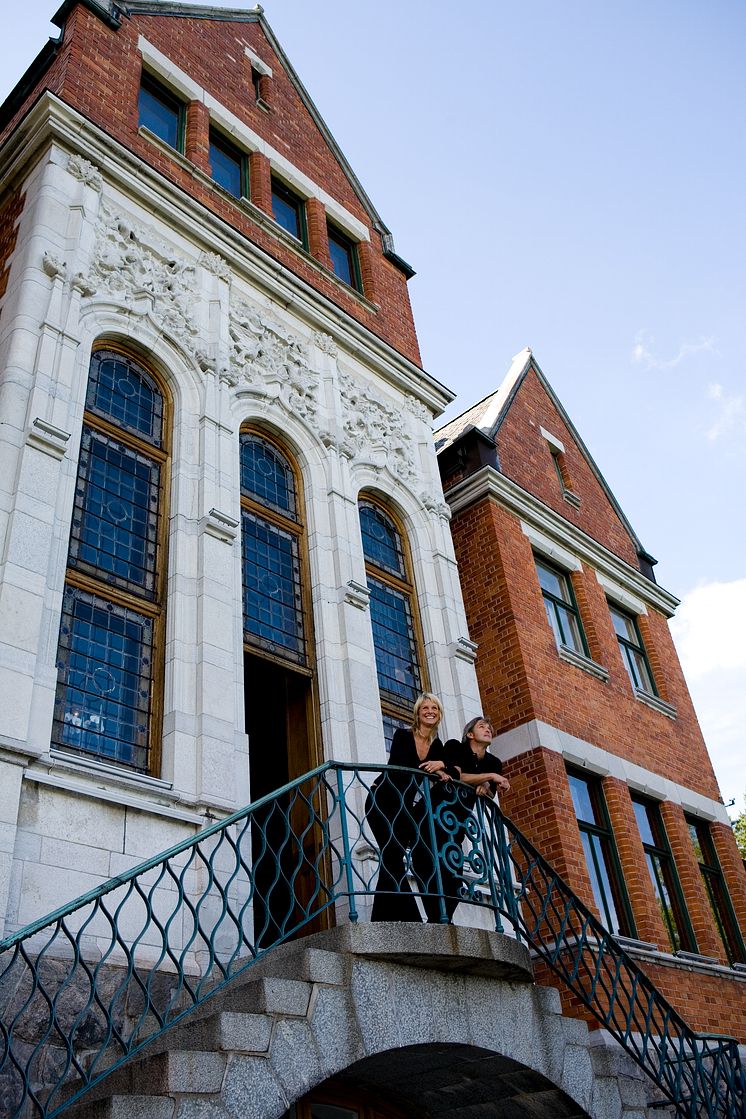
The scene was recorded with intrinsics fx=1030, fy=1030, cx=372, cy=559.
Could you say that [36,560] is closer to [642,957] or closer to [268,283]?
[268,283]

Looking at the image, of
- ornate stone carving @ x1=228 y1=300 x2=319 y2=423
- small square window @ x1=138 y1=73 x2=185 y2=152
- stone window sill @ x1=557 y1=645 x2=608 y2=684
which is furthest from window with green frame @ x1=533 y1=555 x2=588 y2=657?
small square window @ x1=138 y1=73 x2=185 y2=152

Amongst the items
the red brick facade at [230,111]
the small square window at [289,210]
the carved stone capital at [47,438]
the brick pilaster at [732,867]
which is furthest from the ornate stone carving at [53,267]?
the brick pilaster at [732,867]

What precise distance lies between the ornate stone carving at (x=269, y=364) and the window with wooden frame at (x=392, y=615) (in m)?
1.62

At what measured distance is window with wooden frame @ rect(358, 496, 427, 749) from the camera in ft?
38.9

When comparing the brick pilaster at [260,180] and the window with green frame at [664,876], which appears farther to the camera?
the brick pilaster at [260,180]

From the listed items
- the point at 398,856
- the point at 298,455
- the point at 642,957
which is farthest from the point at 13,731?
Result: the point at 642,957

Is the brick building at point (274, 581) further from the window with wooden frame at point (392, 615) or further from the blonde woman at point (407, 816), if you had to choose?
the blonde woman at point (407, 816)

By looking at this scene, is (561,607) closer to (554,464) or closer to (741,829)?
(554,464)

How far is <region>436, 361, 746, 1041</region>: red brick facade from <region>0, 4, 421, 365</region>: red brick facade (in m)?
2.94

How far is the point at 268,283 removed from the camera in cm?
1329

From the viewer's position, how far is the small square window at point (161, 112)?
44.4 ft

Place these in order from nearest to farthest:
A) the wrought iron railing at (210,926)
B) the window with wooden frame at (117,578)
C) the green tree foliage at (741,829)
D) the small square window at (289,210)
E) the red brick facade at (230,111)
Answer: the wrought iron railing at (210,926), the window with wooden frame at (117,578), the red brick facade at (230,111), the small square window at (289,210), the green tree foliage at (741,829)

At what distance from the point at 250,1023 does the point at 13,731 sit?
9.56 ft

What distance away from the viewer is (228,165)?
14734 mm
